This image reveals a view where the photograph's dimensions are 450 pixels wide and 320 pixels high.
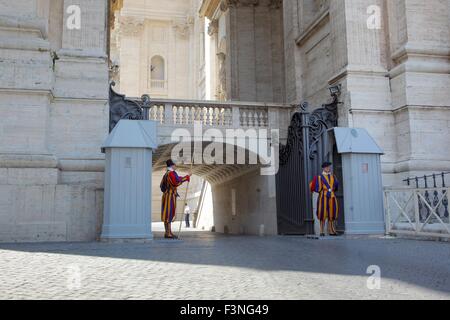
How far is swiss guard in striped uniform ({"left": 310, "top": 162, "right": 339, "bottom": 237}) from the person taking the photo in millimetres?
12117

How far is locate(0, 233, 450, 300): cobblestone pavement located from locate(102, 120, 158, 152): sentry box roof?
10.2 feet

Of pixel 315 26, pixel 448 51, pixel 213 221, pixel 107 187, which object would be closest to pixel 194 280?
pixel 107 187

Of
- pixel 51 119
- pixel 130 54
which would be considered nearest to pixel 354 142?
pixel 51 119

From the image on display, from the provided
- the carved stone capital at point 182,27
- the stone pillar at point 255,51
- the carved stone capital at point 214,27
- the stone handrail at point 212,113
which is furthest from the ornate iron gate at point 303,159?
the carved stone capital at point 182,27

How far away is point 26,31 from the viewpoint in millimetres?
13125

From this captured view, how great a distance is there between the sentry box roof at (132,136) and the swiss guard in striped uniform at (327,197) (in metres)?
4.02

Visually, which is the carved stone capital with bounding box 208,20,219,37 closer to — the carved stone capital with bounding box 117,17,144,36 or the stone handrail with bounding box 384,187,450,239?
the carved stone capital with bounding box 117,17,144,36

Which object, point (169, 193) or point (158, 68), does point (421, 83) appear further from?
point (158, 68)

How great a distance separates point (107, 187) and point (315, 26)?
10136 mm

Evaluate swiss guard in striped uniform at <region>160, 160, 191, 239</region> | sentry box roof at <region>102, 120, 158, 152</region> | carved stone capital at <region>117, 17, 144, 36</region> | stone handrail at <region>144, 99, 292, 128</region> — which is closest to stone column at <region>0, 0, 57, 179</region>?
sentry box roof at <region>102, 120, 158, 152</region>

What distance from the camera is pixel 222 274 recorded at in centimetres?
576

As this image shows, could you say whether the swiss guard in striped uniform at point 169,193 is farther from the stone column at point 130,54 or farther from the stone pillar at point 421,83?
the stone column at point 130,54

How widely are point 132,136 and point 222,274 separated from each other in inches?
244

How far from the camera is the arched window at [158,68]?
152ft
